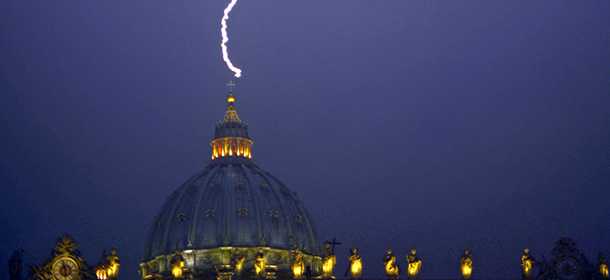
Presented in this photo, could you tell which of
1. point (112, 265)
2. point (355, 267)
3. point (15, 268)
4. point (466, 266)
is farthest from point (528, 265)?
point (15, 268)

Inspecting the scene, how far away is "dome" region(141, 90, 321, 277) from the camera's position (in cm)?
13850

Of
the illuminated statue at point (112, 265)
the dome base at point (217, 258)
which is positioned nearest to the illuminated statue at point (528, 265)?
the illuminated statue at point (112, 265)

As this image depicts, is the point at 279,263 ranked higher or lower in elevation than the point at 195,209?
lower

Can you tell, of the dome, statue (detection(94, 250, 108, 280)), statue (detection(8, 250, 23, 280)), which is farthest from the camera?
the dome

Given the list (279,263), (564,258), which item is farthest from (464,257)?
(279,263)

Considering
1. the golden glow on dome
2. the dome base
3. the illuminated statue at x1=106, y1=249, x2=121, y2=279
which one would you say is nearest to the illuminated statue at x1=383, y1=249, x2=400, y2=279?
the illuminated statue at x1=106, y1=249, x2=121, y2=279

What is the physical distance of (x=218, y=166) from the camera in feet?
499

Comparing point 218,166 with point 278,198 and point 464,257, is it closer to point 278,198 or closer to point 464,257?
point 278,198

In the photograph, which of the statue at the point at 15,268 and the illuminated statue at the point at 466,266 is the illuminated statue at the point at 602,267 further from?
the statue at the point at 15,268

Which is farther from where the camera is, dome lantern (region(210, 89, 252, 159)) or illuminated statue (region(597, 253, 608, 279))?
dome lantern (region(210, 89, 252, 159))

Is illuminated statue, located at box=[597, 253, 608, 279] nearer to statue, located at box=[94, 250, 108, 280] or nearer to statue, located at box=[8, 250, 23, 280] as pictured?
statue, located at box=[94, 250, 108, 280]

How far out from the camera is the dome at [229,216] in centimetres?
13850

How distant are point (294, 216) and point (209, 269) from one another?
16.9 m

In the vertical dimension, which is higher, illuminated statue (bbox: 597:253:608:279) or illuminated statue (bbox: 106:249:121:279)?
illuminated statue (bbox: 106:249:121:279)
